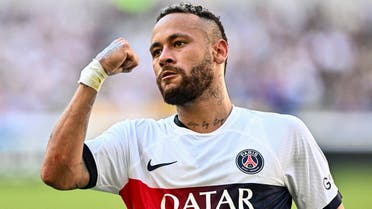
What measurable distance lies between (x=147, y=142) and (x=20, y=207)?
7499mm

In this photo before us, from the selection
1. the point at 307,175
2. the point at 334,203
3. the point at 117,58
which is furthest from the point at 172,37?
the point at 334,203

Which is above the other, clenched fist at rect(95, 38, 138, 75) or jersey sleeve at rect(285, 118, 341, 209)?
clenched fist at rect(95, 38, 138, 75)

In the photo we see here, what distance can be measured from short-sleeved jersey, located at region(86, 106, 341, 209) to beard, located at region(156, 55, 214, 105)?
0.17 m

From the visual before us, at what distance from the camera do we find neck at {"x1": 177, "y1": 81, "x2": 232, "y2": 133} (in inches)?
150

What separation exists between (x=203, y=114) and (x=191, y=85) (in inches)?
7.3

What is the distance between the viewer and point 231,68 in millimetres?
13312

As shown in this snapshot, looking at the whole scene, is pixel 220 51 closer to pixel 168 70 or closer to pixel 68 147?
pixel 168 70

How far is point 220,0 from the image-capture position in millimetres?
14008

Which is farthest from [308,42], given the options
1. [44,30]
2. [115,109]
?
[44,30]

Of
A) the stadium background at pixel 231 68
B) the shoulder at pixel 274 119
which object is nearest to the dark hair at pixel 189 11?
the shoulder at pixel 274 119

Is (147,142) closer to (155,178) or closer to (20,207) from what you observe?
(155,178)

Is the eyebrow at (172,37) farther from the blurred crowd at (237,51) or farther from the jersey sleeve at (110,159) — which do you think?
the blurred crowd at (237,51)

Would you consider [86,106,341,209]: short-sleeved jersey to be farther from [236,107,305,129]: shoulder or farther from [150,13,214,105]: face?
[150,13,214,105]: face

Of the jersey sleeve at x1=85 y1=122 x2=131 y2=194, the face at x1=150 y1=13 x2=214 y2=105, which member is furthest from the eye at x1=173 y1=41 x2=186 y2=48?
the jersey sleeve at x1=85 y1=122 x2=131 y2=194
